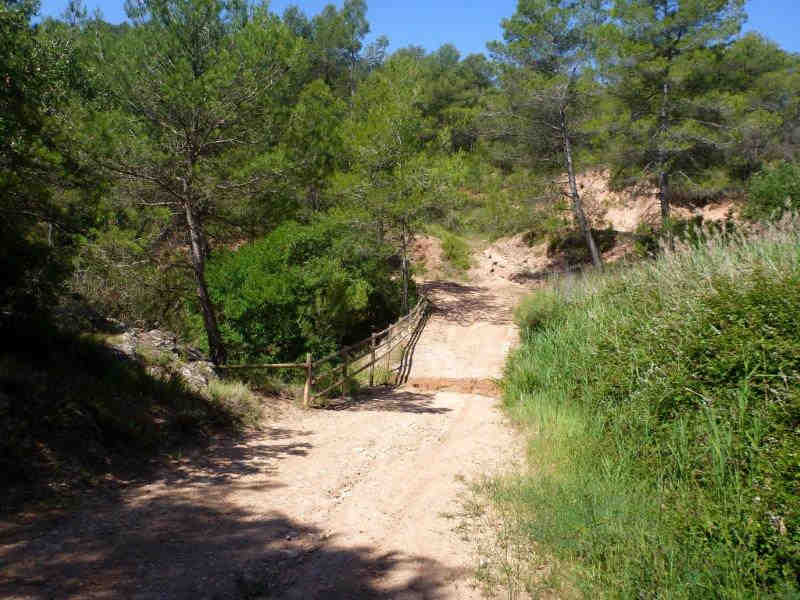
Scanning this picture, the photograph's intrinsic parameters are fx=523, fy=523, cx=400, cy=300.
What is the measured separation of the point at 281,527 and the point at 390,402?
291 inches

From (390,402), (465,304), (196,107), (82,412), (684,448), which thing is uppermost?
(196,107)

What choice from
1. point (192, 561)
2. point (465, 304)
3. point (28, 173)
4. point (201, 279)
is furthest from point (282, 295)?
point (465, 304)

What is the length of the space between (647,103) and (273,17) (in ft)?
59.2

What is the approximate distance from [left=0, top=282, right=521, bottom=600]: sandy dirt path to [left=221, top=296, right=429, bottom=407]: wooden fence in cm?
235

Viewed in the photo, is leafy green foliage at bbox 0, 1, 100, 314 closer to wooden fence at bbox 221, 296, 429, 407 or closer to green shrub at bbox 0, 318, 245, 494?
green shrub at bbox 0, 318, 245, 494

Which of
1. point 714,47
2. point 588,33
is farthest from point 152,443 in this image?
point 714,47

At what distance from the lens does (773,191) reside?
15.4 m

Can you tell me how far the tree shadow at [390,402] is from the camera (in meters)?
11.1

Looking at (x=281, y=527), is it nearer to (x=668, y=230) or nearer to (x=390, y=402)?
(x=390, y=402)

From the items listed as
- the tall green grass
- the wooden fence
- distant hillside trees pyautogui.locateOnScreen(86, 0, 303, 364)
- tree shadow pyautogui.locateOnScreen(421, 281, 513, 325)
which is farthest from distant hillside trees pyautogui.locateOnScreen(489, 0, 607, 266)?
the tall green grass

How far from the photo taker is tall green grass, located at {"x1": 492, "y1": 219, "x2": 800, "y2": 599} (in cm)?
377

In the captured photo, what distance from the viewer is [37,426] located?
5508 millimetres

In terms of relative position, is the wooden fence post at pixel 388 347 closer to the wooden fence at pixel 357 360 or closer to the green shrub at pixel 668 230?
the wooden fence at pixel 357 360

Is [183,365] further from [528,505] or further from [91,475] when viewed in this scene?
[528,505]
